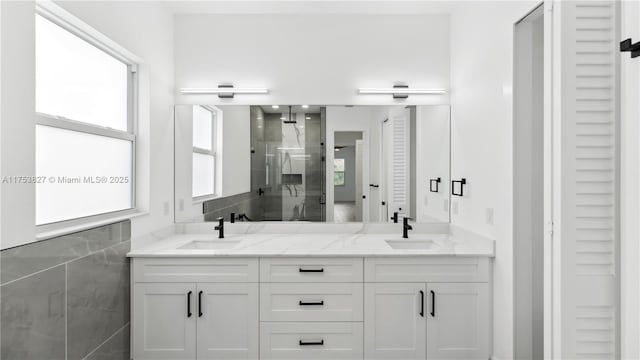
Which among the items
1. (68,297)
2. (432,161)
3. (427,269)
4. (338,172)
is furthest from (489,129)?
(68,297)

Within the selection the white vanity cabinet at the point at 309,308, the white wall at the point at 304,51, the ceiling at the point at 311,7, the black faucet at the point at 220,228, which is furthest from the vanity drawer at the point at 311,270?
the ceiling at the point at 311,7

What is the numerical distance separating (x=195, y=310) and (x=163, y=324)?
0.22 m

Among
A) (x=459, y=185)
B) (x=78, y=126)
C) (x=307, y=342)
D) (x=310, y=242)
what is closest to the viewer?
(x=78, y=126)

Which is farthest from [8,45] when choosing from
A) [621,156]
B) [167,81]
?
[621,156]

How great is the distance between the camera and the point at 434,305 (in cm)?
212

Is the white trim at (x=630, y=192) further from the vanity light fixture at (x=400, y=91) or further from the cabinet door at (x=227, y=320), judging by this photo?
the cabinet door at (x=227, y=320)

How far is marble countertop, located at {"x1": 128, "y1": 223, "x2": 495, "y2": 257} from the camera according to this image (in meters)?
2.13

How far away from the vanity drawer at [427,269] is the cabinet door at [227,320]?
0.77 m

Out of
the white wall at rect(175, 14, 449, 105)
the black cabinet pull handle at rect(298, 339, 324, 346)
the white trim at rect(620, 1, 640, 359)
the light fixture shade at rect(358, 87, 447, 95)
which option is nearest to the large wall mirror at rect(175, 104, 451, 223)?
the light fixture shade at rect(358, 87, 447, 95)

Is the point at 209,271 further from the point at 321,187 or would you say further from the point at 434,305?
the point at 434,305

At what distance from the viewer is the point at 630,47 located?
114cm

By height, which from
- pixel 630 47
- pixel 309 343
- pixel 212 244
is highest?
pixel 630 47

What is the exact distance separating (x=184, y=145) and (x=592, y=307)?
2725mm

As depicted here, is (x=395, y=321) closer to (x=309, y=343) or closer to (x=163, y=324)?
(x=309, y=343)
